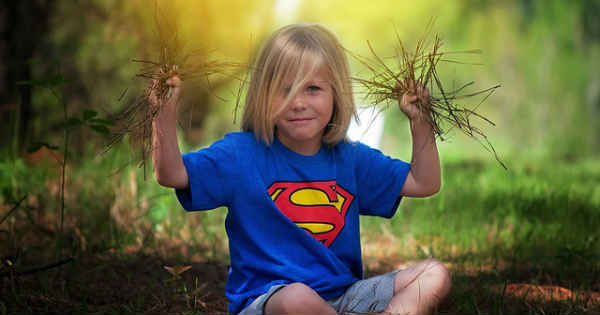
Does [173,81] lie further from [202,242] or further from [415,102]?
[202,242]

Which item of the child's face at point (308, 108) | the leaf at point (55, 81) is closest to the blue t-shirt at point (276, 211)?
the child's face at point (308, 108)

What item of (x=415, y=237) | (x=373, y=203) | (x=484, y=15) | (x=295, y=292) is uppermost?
(x=484, y=15)

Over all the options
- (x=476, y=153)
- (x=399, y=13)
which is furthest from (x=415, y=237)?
(x=399, y=13)

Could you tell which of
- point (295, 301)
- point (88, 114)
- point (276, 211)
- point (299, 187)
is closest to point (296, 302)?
point (295, 301)

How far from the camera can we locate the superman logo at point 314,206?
2.11 meters

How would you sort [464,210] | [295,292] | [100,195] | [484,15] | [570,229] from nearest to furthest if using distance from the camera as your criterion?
[295,292] → [570,229] → [100,195] → [464,210] → [484,15]

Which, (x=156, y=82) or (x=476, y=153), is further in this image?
(x=476, y=153)

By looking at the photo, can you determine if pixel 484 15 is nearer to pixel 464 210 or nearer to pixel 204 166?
pixel 464 210

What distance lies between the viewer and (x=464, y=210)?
155 inches

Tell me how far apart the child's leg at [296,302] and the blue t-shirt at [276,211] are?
145mm

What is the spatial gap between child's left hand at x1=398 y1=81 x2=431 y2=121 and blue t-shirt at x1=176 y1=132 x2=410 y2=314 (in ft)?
1.17

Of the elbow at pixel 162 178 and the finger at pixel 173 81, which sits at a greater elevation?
the finger at pixel 173 81

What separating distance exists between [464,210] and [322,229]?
6.72ft

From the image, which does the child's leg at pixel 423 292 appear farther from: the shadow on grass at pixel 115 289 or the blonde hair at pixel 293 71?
the shadow on grass at pixel 115 289
